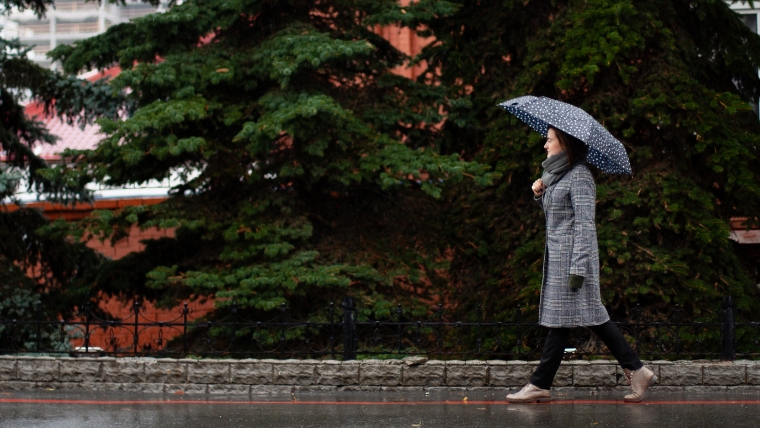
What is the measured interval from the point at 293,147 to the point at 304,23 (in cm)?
151

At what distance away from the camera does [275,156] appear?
12211 mm

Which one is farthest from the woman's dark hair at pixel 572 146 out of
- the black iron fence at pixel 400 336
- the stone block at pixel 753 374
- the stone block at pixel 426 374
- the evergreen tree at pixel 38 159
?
the evergreen tree at pixel 38 159

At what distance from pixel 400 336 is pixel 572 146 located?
3.08m

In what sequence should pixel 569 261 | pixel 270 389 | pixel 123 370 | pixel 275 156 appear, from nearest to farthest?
pixel 569 261 → pixel 270 389 → pixel 123 370 → pixel 275 156

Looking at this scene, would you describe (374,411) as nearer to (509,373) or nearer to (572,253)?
(572,253)

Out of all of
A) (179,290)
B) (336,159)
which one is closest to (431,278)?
(336,159)

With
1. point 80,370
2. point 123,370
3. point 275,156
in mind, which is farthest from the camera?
point 275,156

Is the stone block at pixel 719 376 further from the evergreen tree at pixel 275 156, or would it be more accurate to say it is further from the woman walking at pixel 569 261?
the evergreen tree at pixel 275 156

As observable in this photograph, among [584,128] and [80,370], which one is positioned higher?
[584,128]

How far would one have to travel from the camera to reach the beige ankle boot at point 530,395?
24.0 feet

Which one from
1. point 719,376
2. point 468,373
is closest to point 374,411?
point 468,373

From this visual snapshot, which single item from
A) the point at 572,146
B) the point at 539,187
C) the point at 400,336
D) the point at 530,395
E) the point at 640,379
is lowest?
the point at 530,395

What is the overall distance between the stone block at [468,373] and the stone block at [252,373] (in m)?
1.61

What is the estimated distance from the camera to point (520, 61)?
13250 millimetres
